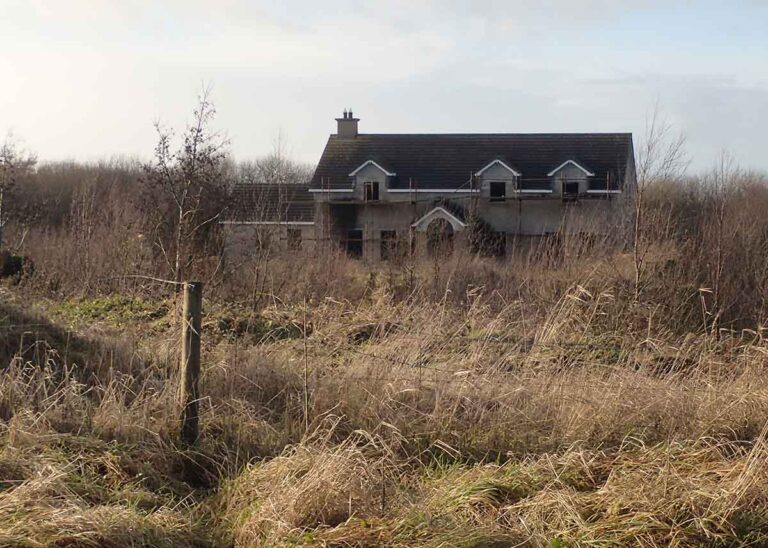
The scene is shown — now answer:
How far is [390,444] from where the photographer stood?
534 cm

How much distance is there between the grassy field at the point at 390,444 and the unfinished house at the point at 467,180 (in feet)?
76.7

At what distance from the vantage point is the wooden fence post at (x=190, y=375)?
528cm

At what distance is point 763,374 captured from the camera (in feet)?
21.8

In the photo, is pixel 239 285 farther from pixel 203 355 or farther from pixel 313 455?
pixel 313 455

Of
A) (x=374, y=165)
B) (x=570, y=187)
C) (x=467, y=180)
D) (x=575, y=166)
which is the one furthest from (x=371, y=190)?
(x=575, y=166)

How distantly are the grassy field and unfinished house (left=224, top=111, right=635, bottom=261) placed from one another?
76.7ft

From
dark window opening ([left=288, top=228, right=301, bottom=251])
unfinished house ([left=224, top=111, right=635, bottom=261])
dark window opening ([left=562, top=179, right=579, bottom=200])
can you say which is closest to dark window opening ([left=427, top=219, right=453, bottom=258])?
dark window opening ([left=288, top=228, right=301, bottom=251])

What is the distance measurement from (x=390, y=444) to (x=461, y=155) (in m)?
29.4

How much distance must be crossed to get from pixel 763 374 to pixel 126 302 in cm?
974

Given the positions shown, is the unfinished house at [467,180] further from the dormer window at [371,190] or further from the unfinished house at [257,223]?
the unfinished house at [257,223]

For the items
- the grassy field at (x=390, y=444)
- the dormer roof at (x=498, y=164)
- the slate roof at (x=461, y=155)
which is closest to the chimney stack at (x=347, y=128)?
the slate roof at (x=461, y=155)

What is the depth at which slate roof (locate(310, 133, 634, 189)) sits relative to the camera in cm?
3269

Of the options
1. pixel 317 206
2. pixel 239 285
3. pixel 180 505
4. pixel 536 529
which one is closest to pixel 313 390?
pixel 180 505

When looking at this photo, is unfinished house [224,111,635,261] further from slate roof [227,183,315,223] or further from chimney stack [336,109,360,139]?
slate roof [227,183,315,223]
